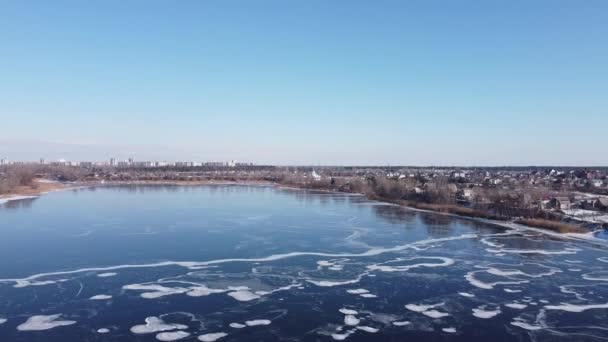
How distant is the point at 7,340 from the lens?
4.25m

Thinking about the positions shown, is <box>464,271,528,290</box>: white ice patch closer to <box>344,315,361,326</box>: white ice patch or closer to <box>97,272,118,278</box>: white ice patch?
<box>344,315,361,326</box>: white ice patch

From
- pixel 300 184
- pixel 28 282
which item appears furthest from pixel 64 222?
pixel 300 184

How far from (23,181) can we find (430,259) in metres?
25.6

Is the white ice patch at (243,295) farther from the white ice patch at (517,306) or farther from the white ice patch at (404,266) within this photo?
the white ice patch at (517,306)

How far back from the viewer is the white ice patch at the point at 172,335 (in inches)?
173

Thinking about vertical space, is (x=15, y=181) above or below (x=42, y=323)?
above

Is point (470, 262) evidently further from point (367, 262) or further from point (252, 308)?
point (252, 308)

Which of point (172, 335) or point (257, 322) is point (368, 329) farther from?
point (172, 335)

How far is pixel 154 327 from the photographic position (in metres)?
4.67

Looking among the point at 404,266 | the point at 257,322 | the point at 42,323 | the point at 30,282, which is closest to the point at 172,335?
the point at 257,322

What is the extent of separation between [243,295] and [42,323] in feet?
7.05

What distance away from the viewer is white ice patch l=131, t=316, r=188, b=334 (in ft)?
15.0

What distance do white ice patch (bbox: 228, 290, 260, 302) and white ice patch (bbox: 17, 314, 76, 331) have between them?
5.82ft

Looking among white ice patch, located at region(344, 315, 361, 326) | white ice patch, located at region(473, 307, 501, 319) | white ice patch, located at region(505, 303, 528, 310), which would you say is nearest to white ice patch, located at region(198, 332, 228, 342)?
white ice patch, located at region(344, 315, 361, 326)
